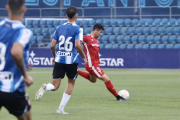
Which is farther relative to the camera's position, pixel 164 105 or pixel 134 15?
pixel 134 15

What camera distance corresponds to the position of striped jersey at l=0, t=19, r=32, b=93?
13.5ft

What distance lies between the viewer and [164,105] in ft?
29.6

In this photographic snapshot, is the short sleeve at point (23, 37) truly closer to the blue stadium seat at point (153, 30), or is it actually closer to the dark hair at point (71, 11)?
the dark hair at point (71, 11)

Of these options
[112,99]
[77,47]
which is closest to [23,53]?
[77,47]

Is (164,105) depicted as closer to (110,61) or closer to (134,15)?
(110,61)

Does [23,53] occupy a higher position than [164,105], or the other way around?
[23,53]

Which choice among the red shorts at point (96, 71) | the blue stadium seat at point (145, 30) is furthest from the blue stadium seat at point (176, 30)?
the red shorts at point (96, 71)

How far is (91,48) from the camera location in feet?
34.3

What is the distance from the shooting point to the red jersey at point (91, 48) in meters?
10.4

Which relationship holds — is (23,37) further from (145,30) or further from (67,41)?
(145,30)

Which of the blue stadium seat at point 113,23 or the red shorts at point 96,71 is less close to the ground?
the red shorts at point 96,71

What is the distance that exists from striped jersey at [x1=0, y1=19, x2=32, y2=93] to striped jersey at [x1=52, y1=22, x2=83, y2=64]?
11.4ft

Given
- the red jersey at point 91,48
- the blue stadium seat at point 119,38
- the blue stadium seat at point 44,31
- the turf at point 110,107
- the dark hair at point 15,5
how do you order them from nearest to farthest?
1. the dark hair at point 15,5
2. the turf at point 110,107
3. the red jersey at point 91,48
4. the blue stadium seat at point 119,38
5. the blue stadium seat at point 44,31

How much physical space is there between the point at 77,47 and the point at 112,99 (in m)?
3.17
